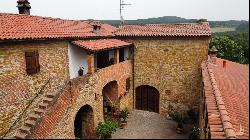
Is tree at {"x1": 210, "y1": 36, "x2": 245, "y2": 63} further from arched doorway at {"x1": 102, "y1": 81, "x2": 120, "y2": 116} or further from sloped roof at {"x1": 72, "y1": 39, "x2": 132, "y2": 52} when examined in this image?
sloped roof at {"x1": 72, "y1": 39, "x2": 132, "y2": 52}

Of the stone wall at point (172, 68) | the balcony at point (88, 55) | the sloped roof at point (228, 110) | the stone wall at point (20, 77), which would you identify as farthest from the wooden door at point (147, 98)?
the sloped roof at point (228, 110)

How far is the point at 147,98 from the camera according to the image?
20.6 metres

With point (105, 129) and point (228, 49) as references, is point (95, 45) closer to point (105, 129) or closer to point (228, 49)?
point (105, 129)

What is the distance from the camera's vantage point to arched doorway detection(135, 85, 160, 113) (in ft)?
66.7

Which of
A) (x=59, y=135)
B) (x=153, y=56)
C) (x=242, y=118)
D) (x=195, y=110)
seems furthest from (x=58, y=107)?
(x=195, y=110)

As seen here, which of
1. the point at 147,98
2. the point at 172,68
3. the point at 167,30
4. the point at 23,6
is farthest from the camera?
the point at 147,98

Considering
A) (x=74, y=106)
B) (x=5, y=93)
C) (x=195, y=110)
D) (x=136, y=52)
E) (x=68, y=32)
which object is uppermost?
(x=68, y=32)

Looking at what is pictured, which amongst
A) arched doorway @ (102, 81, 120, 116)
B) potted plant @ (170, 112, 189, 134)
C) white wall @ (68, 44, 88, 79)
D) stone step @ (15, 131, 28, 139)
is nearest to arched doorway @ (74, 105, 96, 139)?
white wall @ (68, 44, 88, 79)

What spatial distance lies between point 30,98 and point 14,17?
183 inches

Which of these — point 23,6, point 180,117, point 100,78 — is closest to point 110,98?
point 100,78

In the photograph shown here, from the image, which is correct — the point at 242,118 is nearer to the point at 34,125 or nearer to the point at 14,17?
the point at 34,125

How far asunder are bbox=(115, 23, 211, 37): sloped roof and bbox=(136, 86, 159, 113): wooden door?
4332 millimetres

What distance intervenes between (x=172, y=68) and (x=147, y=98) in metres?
3.35

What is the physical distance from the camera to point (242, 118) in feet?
20.7
